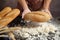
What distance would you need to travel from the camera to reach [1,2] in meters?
0.62

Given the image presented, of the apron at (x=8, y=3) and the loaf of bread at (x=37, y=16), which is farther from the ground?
the apron at (x=8, y=3)

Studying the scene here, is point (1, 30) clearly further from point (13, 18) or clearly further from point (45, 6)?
point (45, 6)

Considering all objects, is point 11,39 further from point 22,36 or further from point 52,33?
point 52,33

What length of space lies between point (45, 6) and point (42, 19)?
3.1 inches

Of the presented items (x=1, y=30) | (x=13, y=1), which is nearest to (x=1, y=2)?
(x=13, y=1)

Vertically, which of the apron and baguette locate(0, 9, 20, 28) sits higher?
the apron

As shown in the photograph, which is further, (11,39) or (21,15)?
(21,15)

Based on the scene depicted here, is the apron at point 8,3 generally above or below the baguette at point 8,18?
above

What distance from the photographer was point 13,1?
60 centimetres

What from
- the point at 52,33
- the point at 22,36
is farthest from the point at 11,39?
the point at 52,33

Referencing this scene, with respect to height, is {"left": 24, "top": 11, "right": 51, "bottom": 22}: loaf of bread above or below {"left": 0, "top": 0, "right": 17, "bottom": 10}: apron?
below

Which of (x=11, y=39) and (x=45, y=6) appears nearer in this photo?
(x=11, y=39)

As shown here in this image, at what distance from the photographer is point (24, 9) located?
0.59 m

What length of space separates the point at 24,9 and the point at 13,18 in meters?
0.08
